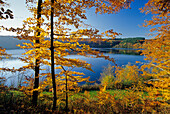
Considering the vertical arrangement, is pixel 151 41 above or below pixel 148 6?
below

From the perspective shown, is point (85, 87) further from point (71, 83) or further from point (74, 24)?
point (74, 24)

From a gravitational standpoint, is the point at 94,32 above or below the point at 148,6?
below

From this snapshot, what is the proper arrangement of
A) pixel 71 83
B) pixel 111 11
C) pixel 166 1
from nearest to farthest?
1. pixel 166 1
2. pixel 111 11
3. pixel 71 83

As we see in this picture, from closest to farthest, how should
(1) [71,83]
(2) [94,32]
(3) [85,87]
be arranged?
1. (2) [94,32]
2. (1) [71,83]
3. (3) [85,87]

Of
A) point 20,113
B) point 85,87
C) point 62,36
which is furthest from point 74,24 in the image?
point 85,87

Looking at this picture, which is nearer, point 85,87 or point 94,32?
point 94,32

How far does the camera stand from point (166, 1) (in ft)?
7.96

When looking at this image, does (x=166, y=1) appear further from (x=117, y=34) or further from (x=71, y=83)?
(x=71, y=83)

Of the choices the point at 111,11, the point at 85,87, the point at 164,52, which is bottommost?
the point at 85,87

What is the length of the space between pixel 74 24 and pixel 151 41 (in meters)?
6.33

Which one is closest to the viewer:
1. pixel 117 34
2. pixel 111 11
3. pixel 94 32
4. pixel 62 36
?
pixel 117 34

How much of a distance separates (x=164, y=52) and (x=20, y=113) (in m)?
8.30

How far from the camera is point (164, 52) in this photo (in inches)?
252

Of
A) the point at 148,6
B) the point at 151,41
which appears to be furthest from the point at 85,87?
the point at 148,6
